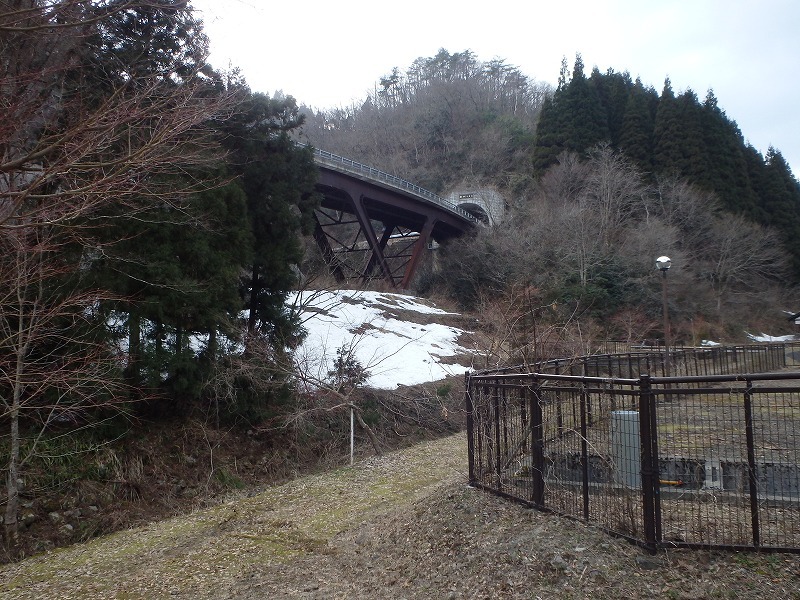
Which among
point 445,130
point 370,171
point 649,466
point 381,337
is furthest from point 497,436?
point 445,130

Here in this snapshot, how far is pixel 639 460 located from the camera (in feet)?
16.1

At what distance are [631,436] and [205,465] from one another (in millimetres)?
10281

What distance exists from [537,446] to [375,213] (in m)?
38.9

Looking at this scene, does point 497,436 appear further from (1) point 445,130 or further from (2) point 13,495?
(1) point 445,130

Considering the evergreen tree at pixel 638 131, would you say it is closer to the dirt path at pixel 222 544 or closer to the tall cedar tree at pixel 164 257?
the tall cedar tree at pixel 164 257

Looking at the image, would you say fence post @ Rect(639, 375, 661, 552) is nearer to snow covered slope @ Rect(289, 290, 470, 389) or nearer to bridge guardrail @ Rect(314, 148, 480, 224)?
snow covered slope @ Rect(289, 290, 470, 389)

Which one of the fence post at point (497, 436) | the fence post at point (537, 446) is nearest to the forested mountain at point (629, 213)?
the fence post at point (497, 436)

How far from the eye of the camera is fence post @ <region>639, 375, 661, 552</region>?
4488 mm

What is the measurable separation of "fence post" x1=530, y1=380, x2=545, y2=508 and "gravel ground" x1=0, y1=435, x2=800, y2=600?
22cm

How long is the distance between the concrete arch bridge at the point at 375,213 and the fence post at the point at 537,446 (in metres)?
19.8

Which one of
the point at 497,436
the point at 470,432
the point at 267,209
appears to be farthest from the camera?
the point at 267,209

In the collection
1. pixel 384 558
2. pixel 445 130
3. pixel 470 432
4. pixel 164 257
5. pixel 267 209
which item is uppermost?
pixel 445 130

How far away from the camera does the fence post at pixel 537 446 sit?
5.59 metres

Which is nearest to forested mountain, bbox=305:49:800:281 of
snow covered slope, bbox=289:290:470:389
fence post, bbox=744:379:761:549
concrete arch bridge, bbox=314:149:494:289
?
concrete arch bridge, bbox=314:149:494:289
